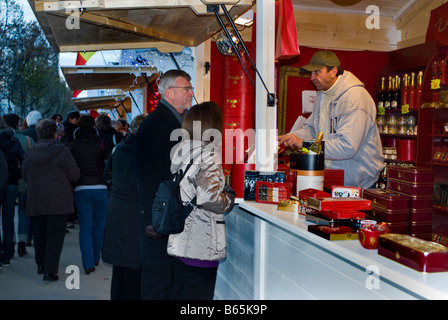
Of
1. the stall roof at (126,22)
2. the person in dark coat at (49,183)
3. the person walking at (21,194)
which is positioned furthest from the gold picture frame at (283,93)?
the person walking at (21,194)

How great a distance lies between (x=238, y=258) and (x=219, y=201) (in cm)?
91

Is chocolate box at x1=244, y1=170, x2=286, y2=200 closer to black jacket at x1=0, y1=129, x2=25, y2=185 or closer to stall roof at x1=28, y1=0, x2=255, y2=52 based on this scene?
stall roof at x1=28, y1=0, x2=255, y2=52

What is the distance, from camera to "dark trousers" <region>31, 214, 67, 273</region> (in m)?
5.09

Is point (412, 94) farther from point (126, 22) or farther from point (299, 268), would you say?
point (299, 268)

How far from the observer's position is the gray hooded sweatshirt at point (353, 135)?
312 centimetres

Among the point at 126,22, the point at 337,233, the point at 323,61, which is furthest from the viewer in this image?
the point at 126,22

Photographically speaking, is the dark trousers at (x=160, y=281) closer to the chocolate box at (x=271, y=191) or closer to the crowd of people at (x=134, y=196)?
the crowd of people at (x=134, y=196)

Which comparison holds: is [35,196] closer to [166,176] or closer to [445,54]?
[166,176]

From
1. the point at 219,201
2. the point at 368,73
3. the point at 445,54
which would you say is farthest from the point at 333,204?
the point at 368,73

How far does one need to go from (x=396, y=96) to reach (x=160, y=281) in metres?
4.52

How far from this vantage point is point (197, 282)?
277cm

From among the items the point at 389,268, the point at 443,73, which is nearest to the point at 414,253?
the point at 389,268

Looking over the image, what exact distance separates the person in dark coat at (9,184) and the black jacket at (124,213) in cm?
231

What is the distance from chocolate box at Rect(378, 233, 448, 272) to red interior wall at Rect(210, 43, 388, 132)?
16.1 ft
